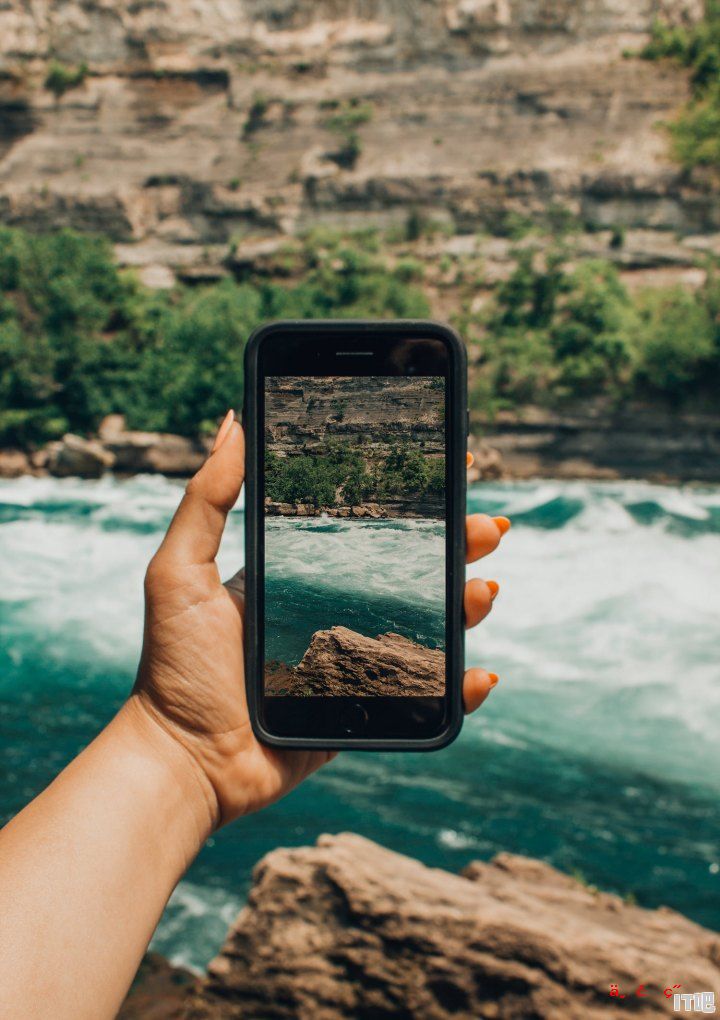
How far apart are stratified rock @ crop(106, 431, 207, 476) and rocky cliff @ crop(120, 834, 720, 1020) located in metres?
19.4

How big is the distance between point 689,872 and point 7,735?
14.1ft

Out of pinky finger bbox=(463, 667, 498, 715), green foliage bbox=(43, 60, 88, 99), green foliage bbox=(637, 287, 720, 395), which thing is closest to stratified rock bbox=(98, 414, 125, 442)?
green foliage bbox=(637, 287, 720, 395)

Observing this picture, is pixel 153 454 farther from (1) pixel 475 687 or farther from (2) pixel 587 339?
(1) pixel 475 687

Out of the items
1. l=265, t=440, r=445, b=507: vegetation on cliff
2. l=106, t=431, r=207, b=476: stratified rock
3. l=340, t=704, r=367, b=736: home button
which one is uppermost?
l=265, t=440, r=445, b=507: vegetation on cliff

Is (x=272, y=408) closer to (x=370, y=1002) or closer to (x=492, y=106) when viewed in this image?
(x=370, y=1002)

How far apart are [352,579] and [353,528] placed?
8cm

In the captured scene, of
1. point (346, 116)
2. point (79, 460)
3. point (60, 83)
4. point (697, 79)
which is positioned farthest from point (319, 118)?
point (79, 460)

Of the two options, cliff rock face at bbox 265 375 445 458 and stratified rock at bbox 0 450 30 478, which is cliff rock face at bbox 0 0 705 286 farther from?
cliff rock face at bbox 265 375 445 458

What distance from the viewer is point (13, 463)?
2244 cm

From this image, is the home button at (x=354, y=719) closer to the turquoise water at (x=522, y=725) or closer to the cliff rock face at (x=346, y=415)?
the turquoise water at (x=522, y=725)

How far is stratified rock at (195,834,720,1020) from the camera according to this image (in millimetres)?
2697

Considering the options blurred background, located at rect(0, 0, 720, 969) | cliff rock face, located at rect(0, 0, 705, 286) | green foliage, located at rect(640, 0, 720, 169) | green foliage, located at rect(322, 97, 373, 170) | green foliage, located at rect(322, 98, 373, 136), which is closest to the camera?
blurred background, located at rect(0, 0, 720, 969)

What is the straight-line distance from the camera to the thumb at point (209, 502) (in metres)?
1.32

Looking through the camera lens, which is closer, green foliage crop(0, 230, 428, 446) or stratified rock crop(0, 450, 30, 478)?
stratified rock crop(0, 450, 30, 478)
